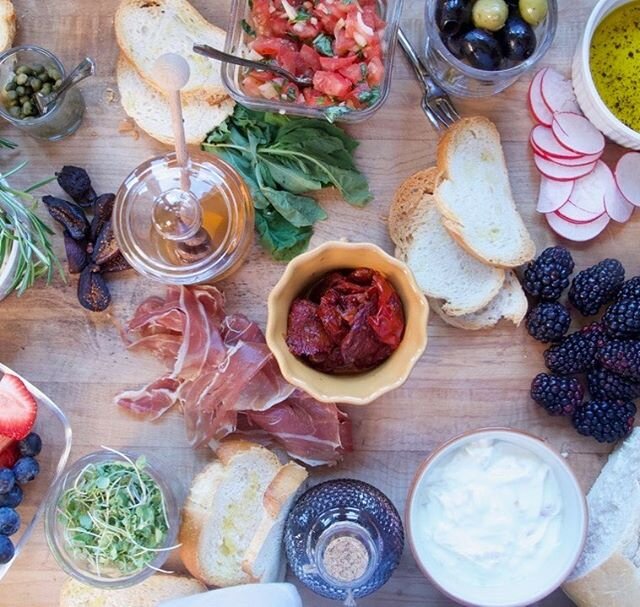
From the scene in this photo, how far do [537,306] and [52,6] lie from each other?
1203 mm

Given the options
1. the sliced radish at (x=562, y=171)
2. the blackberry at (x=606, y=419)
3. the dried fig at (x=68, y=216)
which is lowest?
the blackberry at (x=606, y=419)

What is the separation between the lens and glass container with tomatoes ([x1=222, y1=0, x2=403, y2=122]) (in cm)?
172

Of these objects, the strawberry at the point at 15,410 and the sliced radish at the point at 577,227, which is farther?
the sliced radish at the point at 577,227

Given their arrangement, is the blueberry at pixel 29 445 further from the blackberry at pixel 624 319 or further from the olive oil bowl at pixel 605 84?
the olive oil bowl at pixel 605 84

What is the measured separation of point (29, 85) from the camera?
178cm

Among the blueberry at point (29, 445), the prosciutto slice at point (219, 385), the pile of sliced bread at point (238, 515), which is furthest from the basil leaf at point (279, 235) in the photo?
the blueberry at point (29, 445)

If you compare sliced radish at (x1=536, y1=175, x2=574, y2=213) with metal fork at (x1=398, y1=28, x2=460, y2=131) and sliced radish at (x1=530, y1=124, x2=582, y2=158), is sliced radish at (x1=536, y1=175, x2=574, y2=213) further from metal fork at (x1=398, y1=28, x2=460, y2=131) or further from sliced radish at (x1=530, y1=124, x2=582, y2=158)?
metal fork at (x1=398, y1=28, x2=460, y2=131)

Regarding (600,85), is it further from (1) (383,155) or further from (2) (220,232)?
(2) (220,232)

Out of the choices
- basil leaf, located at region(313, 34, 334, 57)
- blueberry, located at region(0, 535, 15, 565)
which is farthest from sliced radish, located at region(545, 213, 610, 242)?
blueberry, located at region(0, 535, 15, 565)

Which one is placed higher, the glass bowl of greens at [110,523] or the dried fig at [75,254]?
the dried fig at [75,254]

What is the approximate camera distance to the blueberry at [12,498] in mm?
1719

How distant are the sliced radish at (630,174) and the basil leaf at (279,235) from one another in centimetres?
66

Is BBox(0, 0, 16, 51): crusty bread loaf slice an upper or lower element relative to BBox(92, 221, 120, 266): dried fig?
upper

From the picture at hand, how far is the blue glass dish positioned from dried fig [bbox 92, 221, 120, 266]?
631 millimetres
